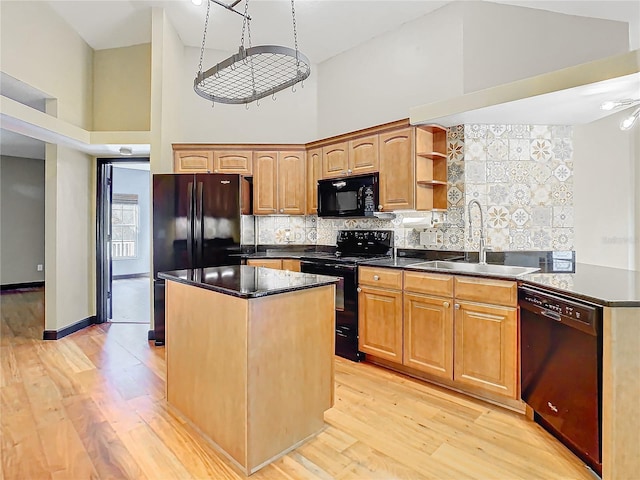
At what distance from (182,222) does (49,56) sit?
229cm

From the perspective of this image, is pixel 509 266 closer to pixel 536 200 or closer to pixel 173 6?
pixel 536 200

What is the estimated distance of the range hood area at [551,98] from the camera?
88.4 inches

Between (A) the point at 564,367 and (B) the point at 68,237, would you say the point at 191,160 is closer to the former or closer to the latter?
(B) the point at 68,237

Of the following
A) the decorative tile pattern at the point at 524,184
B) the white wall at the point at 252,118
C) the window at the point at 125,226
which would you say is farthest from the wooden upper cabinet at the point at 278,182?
the window at the point at 125,226

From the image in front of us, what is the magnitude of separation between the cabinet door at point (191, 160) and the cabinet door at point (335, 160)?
4.68 feet

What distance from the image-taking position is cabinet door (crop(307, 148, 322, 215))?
14.0ft

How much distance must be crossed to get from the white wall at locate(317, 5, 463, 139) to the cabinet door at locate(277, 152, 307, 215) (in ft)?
2.04

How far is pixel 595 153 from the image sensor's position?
311 cm

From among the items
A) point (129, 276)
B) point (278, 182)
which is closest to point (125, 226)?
point (129, 276)

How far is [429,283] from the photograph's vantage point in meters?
2.84

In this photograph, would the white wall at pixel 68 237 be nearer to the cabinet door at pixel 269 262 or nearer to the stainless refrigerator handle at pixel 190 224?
the stainless refrigerator handle at pixel 190 224

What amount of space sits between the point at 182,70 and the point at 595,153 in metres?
4.70

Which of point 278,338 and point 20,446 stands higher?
point 278,338

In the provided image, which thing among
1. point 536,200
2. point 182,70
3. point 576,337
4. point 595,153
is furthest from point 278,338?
point 182,70
